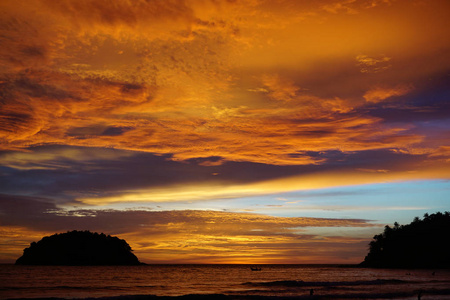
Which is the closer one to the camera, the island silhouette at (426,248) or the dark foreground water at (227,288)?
the dark foreground water at (227,288)

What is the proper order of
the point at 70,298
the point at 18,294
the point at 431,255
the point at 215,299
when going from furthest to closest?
the point at 431,255 → the point at 18,294 → the point at 70,298 → the point at 215,299

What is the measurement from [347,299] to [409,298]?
29.5 ft

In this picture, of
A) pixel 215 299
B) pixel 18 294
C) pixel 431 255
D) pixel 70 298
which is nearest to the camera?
pixel 215 299

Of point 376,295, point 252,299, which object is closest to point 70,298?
point 252,299

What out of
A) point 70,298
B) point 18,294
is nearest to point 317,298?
point 70,298

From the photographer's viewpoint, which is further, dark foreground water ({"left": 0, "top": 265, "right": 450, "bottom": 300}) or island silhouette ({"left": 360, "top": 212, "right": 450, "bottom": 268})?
island silhouette ({"left": 360, "top": 212, "right": 450, "bottom": 268})

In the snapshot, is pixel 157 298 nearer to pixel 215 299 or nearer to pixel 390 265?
pixel 215 299

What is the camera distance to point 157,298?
2233 inches

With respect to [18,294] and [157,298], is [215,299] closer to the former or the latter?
[157,298]

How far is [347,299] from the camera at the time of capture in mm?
59156

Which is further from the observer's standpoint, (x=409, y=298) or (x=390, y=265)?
(x=390, y=265)

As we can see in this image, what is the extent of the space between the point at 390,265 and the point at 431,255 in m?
19.6

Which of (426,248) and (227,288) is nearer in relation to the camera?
(227,288)

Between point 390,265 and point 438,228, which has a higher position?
point 438,228
